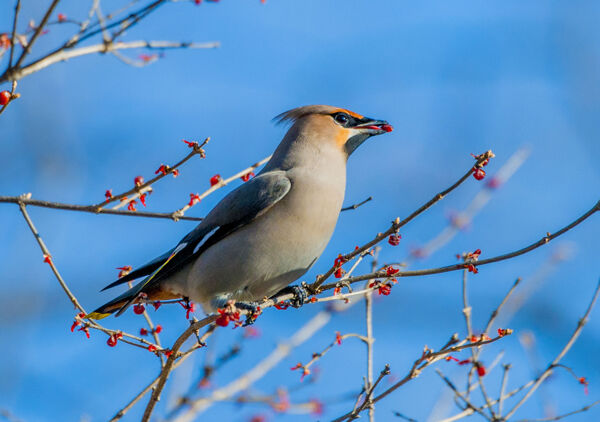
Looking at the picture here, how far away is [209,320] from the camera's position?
158 inches

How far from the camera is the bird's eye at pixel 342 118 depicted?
241 inches

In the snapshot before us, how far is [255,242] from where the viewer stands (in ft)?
16.7

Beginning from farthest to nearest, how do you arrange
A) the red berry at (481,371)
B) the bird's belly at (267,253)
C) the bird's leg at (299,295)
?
the bird's belly at (267,253) < the bird's leg at (299,295) < the red berry at (481,371)

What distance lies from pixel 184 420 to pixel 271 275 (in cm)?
107

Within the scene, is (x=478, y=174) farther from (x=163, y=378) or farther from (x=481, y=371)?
(x=163, y=378)

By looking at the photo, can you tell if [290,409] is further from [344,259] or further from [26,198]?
[26,198]

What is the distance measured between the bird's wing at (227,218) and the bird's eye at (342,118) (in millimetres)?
864

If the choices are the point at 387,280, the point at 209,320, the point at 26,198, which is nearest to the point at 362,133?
the point at 387,280

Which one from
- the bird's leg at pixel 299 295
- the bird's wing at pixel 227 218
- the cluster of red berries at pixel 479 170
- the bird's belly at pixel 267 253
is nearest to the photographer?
the cluster of red berries at pixel 479 170

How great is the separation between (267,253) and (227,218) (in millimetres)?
478

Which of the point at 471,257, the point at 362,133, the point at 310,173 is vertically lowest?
the point at 471,257

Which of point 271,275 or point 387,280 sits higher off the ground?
point 271,275

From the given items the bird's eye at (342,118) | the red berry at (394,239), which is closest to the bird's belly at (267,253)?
the bird's eye at (342,118)

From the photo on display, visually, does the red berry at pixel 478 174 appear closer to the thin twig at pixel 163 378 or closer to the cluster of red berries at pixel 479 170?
→ the cluster of red berries at pixel 479 170
